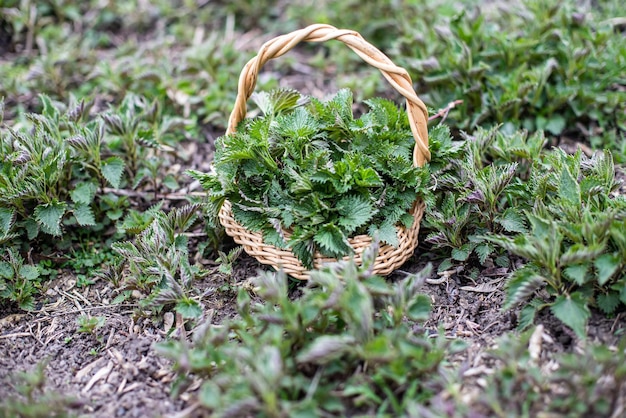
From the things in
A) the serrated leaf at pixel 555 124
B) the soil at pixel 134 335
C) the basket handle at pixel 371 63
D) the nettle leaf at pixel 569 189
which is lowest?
the soil at pixel 134 335

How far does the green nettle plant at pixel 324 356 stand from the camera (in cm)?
177

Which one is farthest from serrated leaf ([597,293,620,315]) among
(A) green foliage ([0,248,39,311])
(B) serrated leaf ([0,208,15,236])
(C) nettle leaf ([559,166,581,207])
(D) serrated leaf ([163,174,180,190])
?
(B) serrated leaf ([0,208,15,236])

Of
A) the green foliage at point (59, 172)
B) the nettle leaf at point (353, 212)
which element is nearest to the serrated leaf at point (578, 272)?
the nettle leaf at point (353, 212)

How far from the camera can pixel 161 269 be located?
236cm

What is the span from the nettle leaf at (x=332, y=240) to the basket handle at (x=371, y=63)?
0.45m

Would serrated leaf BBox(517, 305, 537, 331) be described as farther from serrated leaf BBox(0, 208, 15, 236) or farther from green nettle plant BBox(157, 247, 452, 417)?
serrated leaf BBox(0, 208, 15, 236)

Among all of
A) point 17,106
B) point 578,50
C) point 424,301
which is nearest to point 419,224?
point 424,301

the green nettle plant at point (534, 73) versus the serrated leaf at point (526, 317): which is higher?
the green nettle plant at point (534, 73)

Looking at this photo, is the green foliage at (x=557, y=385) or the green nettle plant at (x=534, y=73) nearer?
the green foliage at (x=557, y=385)

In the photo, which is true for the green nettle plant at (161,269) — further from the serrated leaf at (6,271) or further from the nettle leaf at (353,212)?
the nettle leaf at (353,212)

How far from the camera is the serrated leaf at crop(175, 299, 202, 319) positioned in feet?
7.33

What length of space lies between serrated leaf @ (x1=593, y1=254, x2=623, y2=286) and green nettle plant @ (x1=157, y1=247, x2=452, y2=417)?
556 millimetres

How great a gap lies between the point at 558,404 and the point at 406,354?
0.47 meters

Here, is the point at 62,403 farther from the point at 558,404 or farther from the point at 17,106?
the point at 17,106
